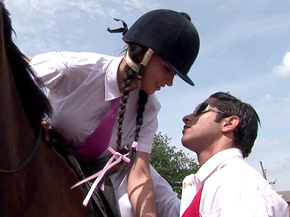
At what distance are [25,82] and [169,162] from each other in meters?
27.6

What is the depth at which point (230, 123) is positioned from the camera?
334 centimetres

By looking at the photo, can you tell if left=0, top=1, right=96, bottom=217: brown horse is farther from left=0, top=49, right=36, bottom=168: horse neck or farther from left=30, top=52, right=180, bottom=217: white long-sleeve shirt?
left=30, top=52, right=180, bottom=217: white long-sleeve shirt

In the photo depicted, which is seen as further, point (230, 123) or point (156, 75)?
point (230, 123)

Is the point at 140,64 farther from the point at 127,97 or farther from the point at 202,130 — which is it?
the point at 202,130

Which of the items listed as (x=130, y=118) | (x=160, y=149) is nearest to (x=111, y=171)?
(x=130, y=118)

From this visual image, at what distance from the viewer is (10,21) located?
225 centimetres

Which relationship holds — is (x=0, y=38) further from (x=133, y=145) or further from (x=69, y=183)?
(x=133, y=145)

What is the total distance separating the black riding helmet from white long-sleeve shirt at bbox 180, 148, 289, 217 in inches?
26.9

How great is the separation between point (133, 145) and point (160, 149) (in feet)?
90.7

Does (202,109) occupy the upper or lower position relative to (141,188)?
upper

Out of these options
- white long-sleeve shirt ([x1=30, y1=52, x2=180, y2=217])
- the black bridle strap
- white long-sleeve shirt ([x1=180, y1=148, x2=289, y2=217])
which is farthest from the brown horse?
white long-sleeve shirt ([x1=180, y1=148, x2=289, y2=217])

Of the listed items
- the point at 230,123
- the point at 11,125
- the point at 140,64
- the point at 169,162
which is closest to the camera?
the point at 11,125

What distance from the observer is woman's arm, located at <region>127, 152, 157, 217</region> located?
291cm

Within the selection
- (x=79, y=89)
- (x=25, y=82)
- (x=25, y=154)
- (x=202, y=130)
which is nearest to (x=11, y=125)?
(x=25, y=154)
